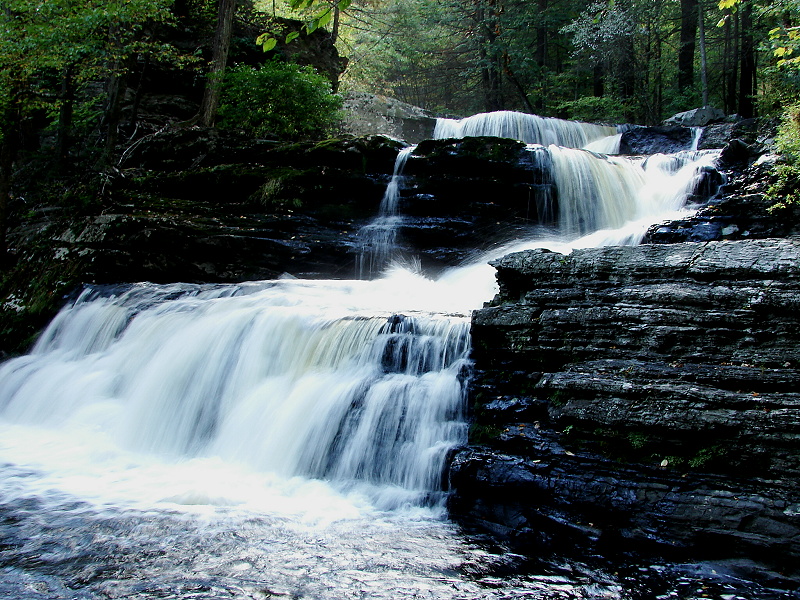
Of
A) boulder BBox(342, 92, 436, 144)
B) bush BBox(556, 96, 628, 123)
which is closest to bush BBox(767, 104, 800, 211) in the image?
bush BBox(556, 96, 628, 123)

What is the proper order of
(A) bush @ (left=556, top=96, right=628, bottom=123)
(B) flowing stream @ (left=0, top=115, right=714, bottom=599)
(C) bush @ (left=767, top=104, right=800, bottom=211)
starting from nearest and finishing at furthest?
(B) flowing stream @ (left=0, top=115, right=714, bottom=599), (C) bush @ (left=767, top=104, right=800, bottom=211), (A) bush @ (left=556, top=96, right=628, bottom=123)

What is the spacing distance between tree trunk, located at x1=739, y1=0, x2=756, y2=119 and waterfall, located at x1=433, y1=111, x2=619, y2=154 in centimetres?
441

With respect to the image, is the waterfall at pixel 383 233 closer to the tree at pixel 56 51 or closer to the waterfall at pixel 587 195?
the waterfall at pixel 587 195

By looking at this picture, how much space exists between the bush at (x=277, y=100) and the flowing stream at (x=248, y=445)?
20.8 ft

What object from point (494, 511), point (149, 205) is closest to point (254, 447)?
point (494, 511)

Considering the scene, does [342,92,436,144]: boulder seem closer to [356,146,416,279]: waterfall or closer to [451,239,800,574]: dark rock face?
[356,146,416,279]: waterfall

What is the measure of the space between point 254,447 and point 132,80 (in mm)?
14740

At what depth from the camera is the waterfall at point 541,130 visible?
16.1 metres

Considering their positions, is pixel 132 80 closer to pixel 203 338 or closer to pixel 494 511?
pixel 203 338

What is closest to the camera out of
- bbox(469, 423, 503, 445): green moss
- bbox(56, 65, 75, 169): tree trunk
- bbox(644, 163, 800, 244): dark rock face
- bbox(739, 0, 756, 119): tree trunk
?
bbox(469, 423, 503, 445): green moss

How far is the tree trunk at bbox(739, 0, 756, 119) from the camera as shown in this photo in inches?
655

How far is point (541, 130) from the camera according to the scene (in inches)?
651

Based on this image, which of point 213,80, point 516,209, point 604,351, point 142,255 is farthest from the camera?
point 213,80

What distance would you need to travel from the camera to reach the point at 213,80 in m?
14.5
